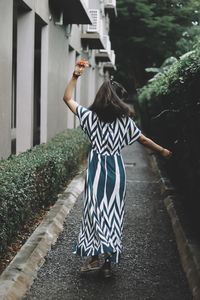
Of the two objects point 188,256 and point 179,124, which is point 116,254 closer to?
point 188,256

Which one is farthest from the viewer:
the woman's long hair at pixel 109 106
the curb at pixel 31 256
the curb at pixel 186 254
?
the woman's long hair at pixel 109 106

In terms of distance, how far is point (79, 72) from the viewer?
17.4 feet

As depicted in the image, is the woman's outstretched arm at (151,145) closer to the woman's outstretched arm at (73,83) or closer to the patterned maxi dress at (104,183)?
the patterned maxi dress at (104,183)

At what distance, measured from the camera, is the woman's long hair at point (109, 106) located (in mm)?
5223

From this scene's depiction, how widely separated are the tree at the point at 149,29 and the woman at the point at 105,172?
2780 cm

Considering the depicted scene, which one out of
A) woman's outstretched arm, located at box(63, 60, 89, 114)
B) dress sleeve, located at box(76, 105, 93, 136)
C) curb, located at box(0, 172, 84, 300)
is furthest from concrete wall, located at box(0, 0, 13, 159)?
dress sleeve, located at box(76, 105, 93, 136)

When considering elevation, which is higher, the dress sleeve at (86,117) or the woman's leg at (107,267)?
the dress sleeve at (86,117)

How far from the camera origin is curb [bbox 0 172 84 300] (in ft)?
15.4

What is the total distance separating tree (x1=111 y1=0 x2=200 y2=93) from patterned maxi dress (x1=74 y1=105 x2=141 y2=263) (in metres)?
27.9

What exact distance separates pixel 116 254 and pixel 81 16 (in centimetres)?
977

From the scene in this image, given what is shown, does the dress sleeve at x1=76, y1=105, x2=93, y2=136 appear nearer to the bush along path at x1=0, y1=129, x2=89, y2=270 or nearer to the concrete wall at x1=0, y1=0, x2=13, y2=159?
the bush along path at x1=0, y1=129, x2=89, y2=270

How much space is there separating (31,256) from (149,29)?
30744 mm

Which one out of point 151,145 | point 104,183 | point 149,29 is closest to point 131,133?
point 151,145

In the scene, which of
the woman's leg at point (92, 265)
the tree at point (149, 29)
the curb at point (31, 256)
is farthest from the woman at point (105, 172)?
the tree at point (149, 29)
